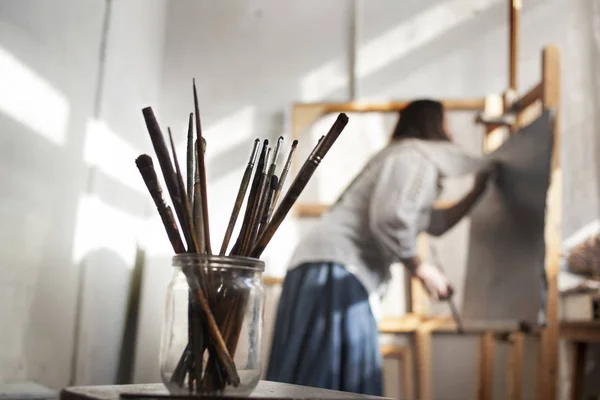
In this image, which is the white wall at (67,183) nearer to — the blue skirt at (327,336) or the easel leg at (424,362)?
the blue skirt at (327,336)

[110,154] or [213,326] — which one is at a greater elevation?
[110,154]

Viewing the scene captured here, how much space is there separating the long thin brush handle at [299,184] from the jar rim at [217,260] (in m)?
0.03

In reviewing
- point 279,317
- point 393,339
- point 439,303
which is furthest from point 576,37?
point 279,317

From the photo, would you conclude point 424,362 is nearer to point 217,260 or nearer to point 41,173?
point 41,173

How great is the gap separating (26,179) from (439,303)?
59.0 inches

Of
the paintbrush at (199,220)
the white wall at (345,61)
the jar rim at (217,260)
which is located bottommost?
the jar rim at (217,260)

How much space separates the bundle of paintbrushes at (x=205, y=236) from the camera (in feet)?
1.86

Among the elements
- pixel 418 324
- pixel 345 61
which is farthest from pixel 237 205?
pixel 345 61

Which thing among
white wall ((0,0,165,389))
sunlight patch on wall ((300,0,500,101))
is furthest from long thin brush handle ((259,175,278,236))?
sunlight patch on wall ((300,0,500,101))

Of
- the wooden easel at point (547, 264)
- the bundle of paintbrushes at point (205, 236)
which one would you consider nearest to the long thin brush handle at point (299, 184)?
the bundle of paintbrushes at point (205, 236)

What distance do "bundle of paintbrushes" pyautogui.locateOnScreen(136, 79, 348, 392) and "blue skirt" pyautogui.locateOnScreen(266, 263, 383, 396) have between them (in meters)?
1.21

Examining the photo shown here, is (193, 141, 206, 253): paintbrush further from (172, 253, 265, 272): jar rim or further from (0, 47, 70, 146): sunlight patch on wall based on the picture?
(0, 47, 70, 146): sunlight patch on wall

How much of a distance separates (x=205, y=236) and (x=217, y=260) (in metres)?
0.05

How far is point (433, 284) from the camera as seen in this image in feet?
7.08
